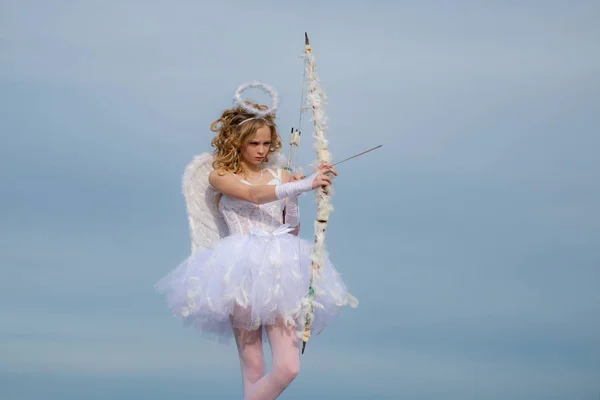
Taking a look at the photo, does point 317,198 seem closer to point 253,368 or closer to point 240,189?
point 240,189

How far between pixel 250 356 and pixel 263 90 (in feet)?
5.43

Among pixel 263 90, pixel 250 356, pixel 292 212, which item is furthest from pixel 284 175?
pixel 250 356

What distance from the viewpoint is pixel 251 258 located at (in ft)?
23.0

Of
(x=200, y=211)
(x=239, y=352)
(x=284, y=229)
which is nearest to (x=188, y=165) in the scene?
Answer: (x=200, y=211)

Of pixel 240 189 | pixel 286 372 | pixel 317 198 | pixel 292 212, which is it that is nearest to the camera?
pixel 317 198

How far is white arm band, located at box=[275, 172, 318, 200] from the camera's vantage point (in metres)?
6.79

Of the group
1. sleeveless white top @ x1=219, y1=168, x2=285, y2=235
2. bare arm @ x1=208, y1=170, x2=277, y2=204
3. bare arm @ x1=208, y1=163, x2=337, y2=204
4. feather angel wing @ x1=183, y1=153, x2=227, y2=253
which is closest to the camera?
bare arm @ x1=208, y1=163, x2=337, y2=204

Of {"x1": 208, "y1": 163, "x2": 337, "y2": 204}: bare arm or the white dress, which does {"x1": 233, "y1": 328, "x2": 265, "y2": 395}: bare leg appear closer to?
the white dress

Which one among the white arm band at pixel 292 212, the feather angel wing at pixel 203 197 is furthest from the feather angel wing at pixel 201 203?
the white arm band at pixel 292 212

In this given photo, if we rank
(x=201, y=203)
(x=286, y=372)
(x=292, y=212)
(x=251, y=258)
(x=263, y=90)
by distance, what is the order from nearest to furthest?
1. (x=286, y=372)
2. (x=251, y=258)
3. (x=292, y=212)
4. (x=263, y=90)
5. (x=201, y=203)

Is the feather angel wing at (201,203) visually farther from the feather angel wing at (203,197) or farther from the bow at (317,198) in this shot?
the bow at (317,198)

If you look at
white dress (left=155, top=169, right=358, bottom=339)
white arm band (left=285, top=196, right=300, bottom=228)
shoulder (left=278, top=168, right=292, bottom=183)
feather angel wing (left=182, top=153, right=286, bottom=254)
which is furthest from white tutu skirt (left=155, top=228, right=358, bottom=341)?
shoulder (left=278, top=168, right=292, bottom=183)

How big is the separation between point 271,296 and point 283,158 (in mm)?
1048

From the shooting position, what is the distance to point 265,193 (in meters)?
7.00
